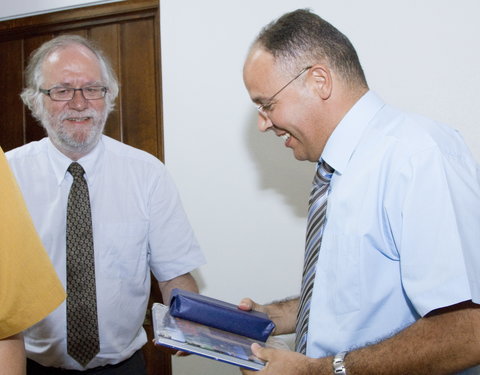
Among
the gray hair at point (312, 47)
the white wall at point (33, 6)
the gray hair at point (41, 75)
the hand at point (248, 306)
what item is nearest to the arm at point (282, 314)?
the hand at point (248, 306)

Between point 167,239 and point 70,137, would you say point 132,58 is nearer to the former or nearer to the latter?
point 70,137

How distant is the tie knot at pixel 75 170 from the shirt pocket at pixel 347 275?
1.01m

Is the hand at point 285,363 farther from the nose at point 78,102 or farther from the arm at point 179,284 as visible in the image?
the nose at point 78,102

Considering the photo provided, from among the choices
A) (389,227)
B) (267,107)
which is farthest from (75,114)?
(389,227)

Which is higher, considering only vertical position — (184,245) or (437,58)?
(437,58)

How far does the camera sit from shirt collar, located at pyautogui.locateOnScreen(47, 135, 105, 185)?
5.85 feet

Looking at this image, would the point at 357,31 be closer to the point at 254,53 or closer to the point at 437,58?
the point at 437,58

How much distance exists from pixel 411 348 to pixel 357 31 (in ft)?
4.33

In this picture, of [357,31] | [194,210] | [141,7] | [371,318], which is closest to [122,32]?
[141,7]

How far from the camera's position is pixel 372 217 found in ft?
3.40

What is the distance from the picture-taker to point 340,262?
1.07m

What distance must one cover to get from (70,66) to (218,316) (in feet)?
3.47

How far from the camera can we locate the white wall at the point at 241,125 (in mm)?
1907

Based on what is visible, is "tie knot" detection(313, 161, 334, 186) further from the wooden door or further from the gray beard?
the wooden door
